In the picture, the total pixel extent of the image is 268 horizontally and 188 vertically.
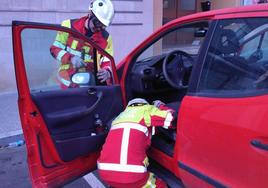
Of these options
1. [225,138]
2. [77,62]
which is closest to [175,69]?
[77,62]

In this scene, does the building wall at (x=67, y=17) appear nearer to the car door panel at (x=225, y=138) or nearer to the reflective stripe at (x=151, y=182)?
the reflective stripe at (x=151, y=182)

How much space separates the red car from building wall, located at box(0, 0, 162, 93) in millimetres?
4078

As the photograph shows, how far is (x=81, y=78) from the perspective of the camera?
283 centimetres

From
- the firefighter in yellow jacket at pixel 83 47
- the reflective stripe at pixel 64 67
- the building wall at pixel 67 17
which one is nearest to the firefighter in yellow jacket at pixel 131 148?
the firefighter in yellow jacket at pixel 83 47

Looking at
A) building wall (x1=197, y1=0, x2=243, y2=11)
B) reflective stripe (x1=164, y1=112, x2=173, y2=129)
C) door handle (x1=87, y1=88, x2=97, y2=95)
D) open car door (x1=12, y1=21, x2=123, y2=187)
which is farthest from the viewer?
building wall (x1=197, y1=0, x2=243, y2=11)

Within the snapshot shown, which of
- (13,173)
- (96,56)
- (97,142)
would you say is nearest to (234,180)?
(97,142)

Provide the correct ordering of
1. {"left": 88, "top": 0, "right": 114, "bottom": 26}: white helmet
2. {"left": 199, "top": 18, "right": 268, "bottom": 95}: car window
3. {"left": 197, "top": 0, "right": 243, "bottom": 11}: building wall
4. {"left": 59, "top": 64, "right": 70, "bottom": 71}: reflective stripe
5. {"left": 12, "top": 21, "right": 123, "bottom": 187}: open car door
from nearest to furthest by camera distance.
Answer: {"left": 199, "top": 18, "right": 268, "bottom": 95}: car window < {"left": 12, "top": 21, "right": 123, "bottom": 187}: open car door < {"left": 59, "top": 64, "right": 70, "bottom": 71}: reflective stripe < {"left": 88, "top": 0, "right": 114, "bottom": 26}: white helmet < {"left": 197, "top": 0, "right": 243, "bottom": 11}: building wall

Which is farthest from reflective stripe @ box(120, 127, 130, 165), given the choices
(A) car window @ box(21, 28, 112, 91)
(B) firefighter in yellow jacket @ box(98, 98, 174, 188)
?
(A) car window @ box(21, 28, 112, 91)

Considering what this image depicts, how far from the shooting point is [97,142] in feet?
9.08

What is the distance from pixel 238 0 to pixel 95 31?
8.82 metres

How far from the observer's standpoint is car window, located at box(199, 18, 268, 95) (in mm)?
2021

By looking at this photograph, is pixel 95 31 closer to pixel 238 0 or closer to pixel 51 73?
pixel 51 73

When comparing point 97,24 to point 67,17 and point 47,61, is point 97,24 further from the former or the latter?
point 67,17

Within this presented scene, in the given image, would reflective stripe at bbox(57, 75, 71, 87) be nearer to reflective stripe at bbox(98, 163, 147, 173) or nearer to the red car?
the red car
